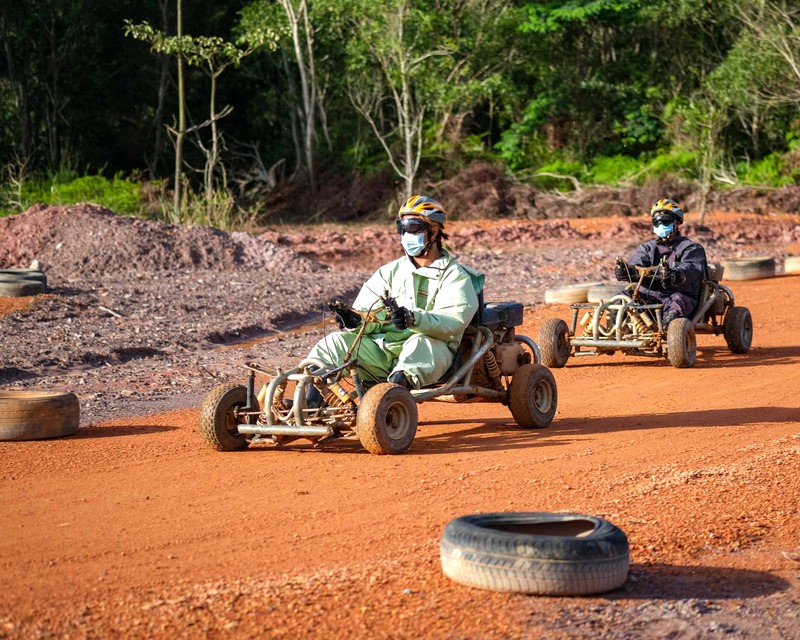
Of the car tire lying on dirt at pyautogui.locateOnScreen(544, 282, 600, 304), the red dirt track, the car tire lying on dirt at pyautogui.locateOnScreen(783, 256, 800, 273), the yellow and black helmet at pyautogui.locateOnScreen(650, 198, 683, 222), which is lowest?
the red dirt track

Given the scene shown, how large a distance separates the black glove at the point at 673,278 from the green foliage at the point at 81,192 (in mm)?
16831

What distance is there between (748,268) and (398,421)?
1329 centimetres

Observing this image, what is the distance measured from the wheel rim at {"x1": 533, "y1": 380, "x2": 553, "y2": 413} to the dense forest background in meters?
21.7

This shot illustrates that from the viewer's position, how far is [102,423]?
9453 millimetres

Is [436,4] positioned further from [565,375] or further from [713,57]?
[565,375]

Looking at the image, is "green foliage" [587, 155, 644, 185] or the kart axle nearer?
the kart axle

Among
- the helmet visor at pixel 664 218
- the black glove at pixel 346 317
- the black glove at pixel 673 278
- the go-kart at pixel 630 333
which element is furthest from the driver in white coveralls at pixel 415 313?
the helmet visor at pixel 664 218

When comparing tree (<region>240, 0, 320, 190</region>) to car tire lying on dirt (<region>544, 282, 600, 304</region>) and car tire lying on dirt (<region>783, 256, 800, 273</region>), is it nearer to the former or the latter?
car tire lying on dirt (<region>783, 256, 800, 273</region>)

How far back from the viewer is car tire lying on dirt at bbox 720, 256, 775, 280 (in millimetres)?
19625

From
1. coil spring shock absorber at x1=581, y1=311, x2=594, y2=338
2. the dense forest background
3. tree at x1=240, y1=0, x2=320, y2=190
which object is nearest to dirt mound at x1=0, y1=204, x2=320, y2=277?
coil spring shock absorber at x1=581, y1=311, x2=594, y2=338

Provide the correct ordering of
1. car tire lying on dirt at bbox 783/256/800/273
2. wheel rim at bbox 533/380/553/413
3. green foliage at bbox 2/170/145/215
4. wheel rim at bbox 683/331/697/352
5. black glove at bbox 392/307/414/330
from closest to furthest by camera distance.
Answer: black glove at bbox 392/307/414/330 < wheel rim at bbox 533/380/553/413 < wheel rim at bbox 683/331/697/352 < car tire lying on dirt at bbox 783/256/800/273 < green foliage at bbox 2/170/145/215

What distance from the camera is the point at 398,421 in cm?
775

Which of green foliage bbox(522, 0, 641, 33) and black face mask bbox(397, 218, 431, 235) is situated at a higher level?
green foliage bbox(522, 0, 641, 33)

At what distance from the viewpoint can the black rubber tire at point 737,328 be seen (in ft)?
41.5
